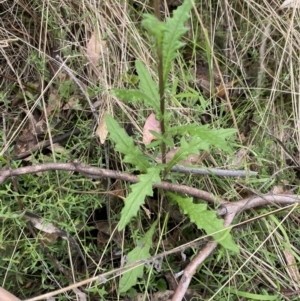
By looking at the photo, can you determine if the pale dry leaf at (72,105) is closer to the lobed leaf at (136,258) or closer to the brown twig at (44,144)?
the brown twig at (44,144)

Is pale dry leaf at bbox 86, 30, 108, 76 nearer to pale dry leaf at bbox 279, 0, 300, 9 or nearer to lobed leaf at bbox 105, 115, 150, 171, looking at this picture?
lobed leaf at bbox 105, 115, 150, 171

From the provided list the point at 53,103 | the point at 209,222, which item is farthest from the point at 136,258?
the point at 53,103

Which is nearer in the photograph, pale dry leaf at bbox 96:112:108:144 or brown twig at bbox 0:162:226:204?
brown twig at bbox 0:162:226:204

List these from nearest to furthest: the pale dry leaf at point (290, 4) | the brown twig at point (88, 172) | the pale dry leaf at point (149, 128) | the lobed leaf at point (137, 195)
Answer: the lobed leaf at point (137, 195)
the brown twig at point (88, 172)
the pale dry leaf at point (149, 128)
the pale dry leaf at point (290, 4)

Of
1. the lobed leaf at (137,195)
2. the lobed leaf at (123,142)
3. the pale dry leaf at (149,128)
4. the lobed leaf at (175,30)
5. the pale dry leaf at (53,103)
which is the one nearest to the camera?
the lobed leaf at (175,30)

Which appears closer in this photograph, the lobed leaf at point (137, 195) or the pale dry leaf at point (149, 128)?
the lobed leaf at point (137, 195)

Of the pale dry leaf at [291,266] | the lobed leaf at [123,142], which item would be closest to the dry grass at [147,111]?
the pale dry leaf at [291,266]

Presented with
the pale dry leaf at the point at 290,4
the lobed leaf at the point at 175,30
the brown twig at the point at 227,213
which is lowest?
the brown twig at the point at 227,213

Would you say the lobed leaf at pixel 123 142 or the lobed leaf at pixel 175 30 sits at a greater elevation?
the lobed leaf at pixel 175 30

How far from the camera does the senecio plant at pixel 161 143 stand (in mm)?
1192

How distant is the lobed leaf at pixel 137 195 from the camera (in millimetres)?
1311

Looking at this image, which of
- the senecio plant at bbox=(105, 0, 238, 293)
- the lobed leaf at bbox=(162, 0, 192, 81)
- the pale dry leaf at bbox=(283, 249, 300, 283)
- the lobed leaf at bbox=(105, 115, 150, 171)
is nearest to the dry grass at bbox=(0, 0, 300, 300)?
the pale dry leaf at bbox=(283, 249, 300, 283)

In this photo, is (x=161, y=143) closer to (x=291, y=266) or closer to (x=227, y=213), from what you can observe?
(x=227, y=213)

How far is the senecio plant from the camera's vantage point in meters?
1.19
